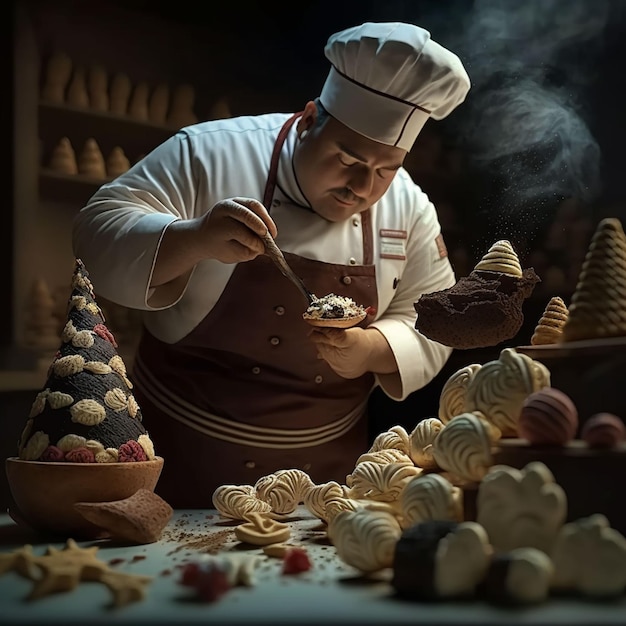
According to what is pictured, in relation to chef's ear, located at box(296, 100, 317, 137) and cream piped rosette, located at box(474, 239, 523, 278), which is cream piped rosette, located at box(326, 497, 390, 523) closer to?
cream piped rosette, located at box(474, 239, 523, 278)

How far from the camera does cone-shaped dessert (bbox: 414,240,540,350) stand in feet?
4.52

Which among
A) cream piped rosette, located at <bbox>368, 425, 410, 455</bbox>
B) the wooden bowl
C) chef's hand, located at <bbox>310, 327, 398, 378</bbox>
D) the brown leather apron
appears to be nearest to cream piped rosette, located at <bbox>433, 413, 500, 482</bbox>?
cream piped rosette, located at <bbox>368, 425, 410, 455</bbox>

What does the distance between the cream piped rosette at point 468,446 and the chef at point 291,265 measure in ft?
2.20

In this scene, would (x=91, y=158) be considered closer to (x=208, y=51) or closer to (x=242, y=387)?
(x=208, y=51)

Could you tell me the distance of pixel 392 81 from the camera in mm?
1751

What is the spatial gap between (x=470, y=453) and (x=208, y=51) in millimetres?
1507

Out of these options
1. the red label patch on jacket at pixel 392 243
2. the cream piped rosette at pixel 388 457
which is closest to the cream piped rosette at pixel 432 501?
the cream piped rosette at pixel 388 457

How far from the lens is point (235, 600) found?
92 cm

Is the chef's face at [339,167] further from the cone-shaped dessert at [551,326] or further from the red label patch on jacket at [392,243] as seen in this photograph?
the cone-shaped dessert at [551,326]

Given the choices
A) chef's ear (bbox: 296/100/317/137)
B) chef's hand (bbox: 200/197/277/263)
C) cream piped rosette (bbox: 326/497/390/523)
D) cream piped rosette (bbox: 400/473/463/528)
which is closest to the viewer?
cream piped rosette (bbox: 400/473/463/528)

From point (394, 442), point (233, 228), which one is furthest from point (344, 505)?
point (233, 228)

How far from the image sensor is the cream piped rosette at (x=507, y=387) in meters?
1.13

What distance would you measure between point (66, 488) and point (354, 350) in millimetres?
754

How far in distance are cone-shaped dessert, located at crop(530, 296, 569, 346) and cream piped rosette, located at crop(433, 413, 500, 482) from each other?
9.8 inches
